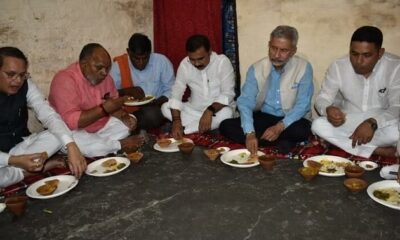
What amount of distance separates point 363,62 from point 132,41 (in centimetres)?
269

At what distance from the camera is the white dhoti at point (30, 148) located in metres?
3.22

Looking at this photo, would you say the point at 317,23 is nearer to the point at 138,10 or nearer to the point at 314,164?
the point at 314,164

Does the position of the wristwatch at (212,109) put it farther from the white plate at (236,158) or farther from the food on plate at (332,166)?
the food on plate at (332,166)

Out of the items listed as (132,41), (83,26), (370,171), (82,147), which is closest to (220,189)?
(370,171)

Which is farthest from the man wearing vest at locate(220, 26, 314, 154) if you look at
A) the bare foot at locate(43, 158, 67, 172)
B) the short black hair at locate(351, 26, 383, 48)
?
the bare foot at locate(43, 158, 67, 172)

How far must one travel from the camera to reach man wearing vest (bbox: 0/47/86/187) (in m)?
3.02

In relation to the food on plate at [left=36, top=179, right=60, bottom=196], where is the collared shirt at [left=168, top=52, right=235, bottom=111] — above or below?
above

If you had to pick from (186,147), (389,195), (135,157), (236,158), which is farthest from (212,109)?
(389,195)

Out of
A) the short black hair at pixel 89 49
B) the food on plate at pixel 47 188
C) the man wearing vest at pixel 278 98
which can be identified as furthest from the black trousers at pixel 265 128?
the food on plate at pixel 47 188

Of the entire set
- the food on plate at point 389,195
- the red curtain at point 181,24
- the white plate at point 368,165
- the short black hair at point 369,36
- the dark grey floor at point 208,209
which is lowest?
the dark grey floor at point 208,209

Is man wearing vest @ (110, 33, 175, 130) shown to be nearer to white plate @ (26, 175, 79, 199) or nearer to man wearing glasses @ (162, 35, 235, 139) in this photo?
man wearing glasses @ (162, 35, 235, 139)

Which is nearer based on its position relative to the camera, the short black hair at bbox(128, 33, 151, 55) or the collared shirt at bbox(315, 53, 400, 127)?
the collared shirt at bbox(315, 53, 400, 127)

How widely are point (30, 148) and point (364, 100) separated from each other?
3.37 m

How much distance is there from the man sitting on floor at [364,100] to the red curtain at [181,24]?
178 cm
